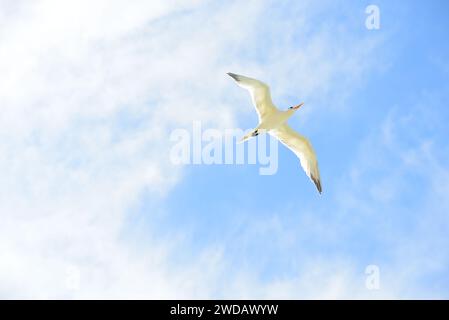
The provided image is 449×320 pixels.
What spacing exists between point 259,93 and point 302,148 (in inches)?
124

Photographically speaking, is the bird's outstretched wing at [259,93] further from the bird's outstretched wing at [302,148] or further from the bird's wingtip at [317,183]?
the bird's wingtip at [317,183]

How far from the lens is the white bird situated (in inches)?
914

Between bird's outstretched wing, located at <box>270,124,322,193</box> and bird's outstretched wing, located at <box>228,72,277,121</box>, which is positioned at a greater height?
bird's outstretched wing, located at <box>228,72,277,121</box>

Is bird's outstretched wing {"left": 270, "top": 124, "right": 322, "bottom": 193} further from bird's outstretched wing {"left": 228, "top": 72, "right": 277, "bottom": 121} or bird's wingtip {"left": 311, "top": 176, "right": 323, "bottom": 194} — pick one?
bird's outstretched wing {"left": 228, "top": 72, "right": 277, "bottom": 121}

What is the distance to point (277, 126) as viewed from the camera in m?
24.4

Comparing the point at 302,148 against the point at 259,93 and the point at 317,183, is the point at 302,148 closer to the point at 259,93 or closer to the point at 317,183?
the point at 317,183

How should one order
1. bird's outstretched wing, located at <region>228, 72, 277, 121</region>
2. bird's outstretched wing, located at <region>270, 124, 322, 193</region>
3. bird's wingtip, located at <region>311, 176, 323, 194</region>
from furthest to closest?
1. bird's outstretched wing, located at <region>270, 124, 322, 193</region>
2. bird's wingtip, located at <region>311, 176, 323, 194</region>
3. bird's outstretched wing, located at <region>228, 72, 277, 121</region>

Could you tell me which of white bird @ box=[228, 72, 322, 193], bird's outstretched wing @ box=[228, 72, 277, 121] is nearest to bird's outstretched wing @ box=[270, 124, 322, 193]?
white bird @ box=[228, 72, 322, 193]

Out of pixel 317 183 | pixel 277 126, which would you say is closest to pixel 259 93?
pixel 277 126

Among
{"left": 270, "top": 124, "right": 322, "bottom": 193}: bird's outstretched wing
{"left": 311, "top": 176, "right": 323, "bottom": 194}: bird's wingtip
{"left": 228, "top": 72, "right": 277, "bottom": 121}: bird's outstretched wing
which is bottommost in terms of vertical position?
{"left": 311, "top": 176, "right": 323, "bottom": 194}: bird's wingtip

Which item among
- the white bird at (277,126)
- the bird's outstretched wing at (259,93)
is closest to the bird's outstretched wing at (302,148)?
the white bird at (277,126)
